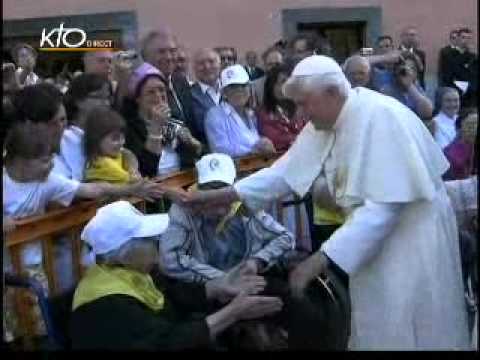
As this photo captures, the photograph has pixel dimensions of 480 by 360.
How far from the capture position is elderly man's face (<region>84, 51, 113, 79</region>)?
19.1 feet

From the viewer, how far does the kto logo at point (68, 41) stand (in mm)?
8742

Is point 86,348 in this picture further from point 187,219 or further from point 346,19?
point 346,19

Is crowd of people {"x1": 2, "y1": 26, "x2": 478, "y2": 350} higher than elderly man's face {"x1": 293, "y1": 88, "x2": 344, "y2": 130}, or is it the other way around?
elderly man's face {"x1": 293, "y1": 88, "x2": 344, "y2": 130}

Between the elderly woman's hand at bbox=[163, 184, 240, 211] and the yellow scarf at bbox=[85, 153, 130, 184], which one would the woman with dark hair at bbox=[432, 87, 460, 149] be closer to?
the elderly woman's hand at bbox=[163, 184, 240, 211]

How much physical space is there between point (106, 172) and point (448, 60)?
4.76 metres

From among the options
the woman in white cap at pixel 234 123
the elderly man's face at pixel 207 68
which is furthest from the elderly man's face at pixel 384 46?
the woman in white cap at pixel 234 123

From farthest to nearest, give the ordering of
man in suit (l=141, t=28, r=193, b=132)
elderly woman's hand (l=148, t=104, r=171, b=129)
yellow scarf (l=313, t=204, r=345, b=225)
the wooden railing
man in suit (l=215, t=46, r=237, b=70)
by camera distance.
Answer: man in suit (l=215, t=46, r=237, b=70) < man in suit (l=141, t=28, r=193, b=132) < elderly woman's hand (l=148, t=104, r=171, b=129) < yellow scarf (l=313, t=204, r=345, b=225) < the wooden railing

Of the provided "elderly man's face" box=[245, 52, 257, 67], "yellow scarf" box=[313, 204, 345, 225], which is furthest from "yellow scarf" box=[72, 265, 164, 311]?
"elderly man's face" box=[245, 52, 257, 67]

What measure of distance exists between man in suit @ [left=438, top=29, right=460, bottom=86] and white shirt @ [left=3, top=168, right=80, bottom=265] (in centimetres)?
469

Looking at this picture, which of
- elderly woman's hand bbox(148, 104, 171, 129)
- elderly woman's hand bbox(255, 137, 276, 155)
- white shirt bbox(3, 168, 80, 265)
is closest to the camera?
white shirt bbox(3, 168, 80, 265)

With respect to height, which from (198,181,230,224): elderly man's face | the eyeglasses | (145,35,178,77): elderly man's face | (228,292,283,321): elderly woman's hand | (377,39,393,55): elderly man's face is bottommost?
(228,292,283,321): elderly woman's hand

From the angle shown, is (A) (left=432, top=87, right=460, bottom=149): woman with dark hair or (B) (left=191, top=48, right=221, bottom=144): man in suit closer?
(B) (left=191, top=48, right=221, bottom=144): man in suit

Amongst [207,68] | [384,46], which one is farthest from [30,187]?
[384,46]

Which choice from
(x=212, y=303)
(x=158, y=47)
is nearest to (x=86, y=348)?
(x=212, y=303)
